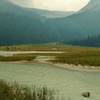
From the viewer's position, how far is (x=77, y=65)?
65.6 m

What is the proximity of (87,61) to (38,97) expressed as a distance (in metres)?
47.4

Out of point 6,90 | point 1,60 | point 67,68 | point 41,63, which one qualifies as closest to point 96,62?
point 67,68

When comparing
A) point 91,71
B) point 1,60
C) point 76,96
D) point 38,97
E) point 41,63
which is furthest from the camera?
point 1,60

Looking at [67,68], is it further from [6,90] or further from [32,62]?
[6,90]

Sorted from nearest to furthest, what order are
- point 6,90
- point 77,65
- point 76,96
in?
point 6,90 → point 76,96 → point 77,65

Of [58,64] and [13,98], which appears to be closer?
[13,98]

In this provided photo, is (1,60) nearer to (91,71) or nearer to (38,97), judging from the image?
(91,71)

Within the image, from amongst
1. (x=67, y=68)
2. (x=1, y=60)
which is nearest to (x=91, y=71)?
(x=67, y=68)

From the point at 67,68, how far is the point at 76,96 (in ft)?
111

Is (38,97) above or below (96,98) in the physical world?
above

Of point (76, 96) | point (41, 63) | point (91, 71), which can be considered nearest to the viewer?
point (76, 96)

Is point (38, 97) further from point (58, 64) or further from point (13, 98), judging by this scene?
point (58, 64)

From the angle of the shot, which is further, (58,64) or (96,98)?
(58,64)

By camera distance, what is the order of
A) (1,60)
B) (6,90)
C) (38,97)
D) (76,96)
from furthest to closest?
(1,60), (76,96), (6,90), (38,97)
